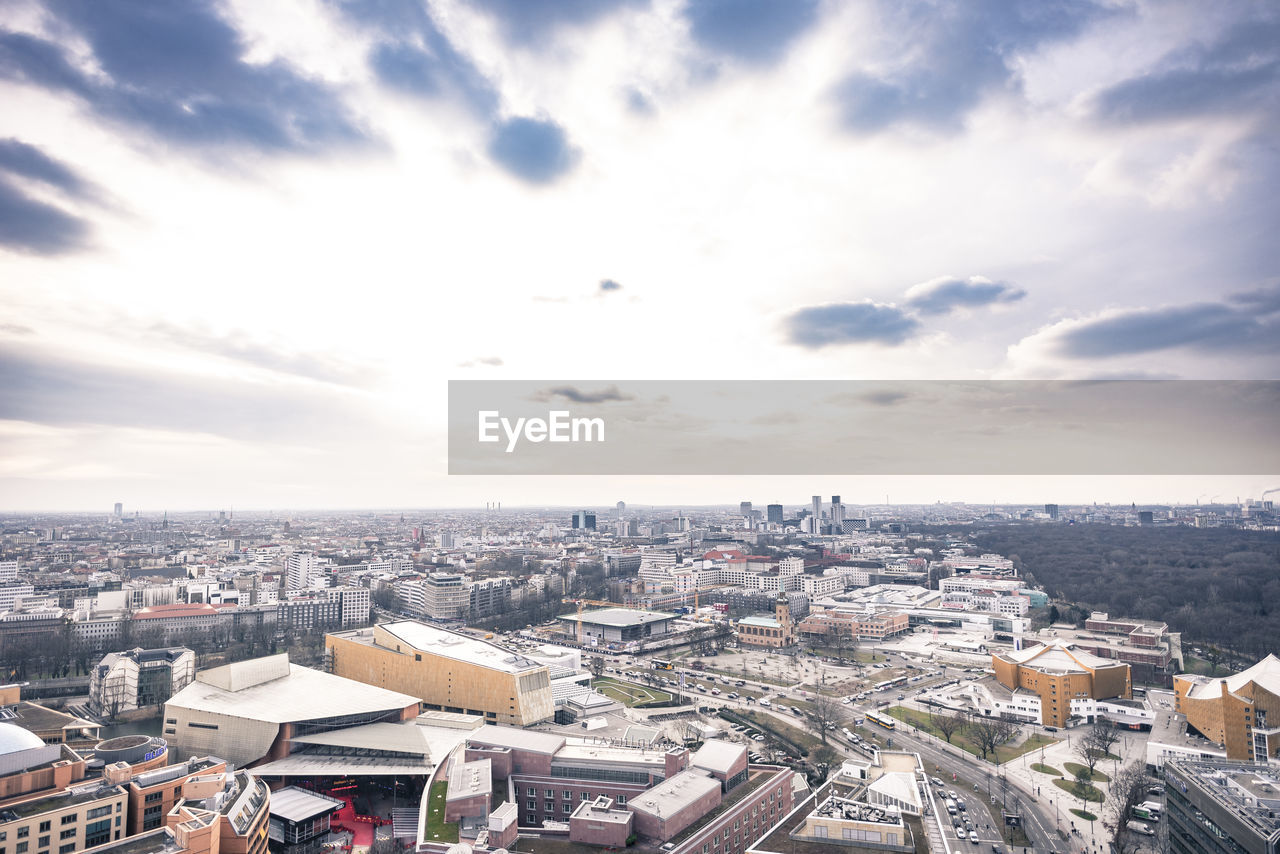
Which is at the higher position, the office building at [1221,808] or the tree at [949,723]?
the office building at [1221,808]

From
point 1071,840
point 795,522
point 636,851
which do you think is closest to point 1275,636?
point 1071,840

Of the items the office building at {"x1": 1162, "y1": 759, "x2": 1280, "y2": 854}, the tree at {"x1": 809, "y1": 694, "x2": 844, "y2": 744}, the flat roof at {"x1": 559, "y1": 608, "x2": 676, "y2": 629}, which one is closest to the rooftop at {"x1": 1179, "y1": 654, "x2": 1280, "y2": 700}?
the office building at {"x1": 1162, "y1": 759, "x2": 1280, "y2": 854}

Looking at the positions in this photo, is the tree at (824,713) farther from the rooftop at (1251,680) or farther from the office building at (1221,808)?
the rooftop at (1251,680)

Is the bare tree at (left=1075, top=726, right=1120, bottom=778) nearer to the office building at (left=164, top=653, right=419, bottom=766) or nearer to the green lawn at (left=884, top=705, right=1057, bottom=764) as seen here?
the green lawn at (left=884, top=705, right=1057, bottom=764)

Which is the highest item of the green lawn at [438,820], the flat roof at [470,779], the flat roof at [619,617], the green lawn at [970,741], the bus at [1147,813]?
the flat roof at [470,779]

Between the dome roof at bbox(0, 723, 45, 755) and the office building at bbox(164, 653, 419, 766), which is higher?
the dome roof at bbox(0, 723, 45, 755)

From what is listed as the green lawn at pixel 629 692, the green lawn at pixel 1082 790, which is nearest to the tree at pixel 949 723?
the green lawn at pixel 1082 790
